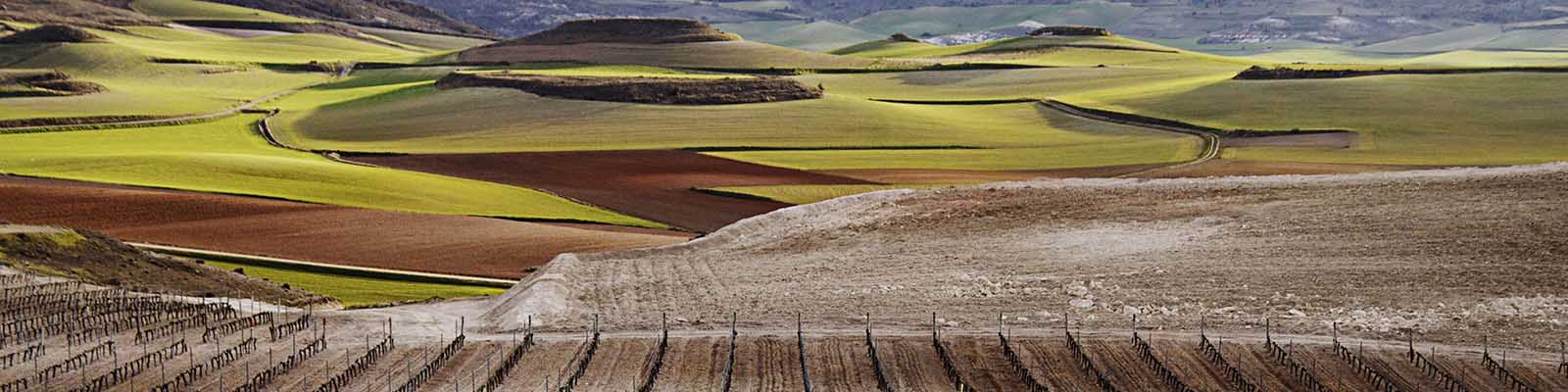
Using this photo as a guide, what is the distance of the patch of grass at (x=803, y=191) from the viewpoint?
7225 centimetres

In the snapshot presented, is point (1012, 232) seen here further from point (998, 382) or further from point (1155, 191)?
point (998, 382)

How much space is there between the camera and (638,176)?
268 ft

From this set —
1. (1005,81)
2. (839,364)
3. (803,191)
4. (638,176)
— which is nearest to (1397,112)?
(1005,81)

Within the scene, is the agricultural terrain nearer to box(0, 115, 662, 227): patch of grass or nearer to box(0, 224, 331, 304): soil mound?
box(0, 224, 331, 304): soil mound

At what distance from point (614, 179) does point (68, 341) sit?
45196 millimetres

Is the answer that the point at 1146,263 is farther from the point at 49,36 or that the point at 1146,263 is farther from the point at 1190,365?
the point at 49,36

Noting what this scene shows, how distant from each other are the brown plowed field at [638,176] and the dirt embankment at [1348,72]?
53.9 m

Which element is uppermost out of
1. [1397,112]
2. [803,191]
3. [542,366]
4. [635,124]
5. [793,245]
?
[542,366]

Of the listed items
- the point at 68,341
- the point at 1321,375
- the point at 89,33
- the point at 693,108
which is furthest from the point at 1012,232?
the point at 89,33

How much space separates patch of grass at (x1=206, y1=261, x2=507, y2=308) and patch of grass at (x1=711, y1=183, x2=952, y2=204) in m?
23.4

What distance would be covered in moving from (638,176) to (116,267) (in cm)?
3751

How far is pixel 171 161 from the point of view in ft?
255

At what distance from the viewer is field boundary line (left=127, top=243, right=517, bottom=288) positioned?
5155cm

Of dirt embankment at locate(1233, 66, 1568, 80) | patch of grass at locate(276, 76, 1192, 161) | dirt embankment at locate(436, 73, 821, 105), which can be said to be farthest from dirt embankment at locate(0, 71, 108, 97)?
dirt embankment at locate(1233, 66, 1568, 80)
